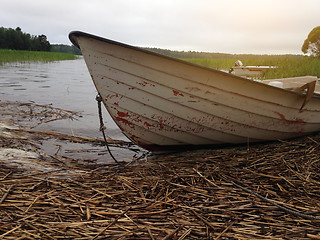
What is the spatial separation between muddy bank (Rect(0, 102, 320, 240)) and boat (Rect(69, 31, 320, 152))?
0.29 meters

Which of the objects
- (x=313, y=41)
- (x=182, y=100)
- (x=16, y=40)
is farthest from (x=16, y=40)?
(x=182, y=100)

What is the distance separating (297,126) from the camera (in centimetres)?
413

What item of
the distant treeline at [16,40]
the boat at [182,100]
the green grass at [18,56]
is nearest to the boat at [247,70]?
the boat at [182,100]

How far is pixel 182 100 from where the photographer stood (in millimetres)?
3359

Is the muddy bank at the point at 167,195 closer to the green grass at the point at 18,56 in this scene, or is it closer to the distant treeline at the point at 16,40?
the green grass at the point at 18,56

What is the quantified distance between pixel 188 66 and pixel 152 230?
1855mm

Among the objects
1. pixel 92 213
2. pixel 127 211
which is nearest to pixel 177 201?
pixel 127 211

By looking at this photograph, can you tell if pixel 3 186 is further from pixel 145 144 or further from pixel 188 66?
pixel 188 66

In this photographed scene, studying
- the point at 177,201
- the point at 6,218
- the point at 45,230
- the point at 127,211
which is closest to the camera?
the point at 45,230

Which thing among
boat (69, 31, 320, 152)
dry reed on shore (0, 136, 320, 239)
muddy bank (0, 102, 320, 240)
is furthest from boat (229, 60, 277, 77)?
dry reed on shore (0, 136, 320, 239)

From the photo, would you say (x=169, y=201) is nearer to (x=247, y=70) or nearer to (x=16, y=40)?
(x=247, y=70)

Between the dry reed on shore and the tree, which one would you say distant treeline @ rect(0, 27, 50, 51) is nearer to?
the tree

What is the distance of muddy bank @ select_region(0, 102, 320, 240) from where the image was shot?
1.93m

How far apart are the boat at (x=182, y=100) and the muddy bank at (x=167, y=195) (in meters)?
0.29
